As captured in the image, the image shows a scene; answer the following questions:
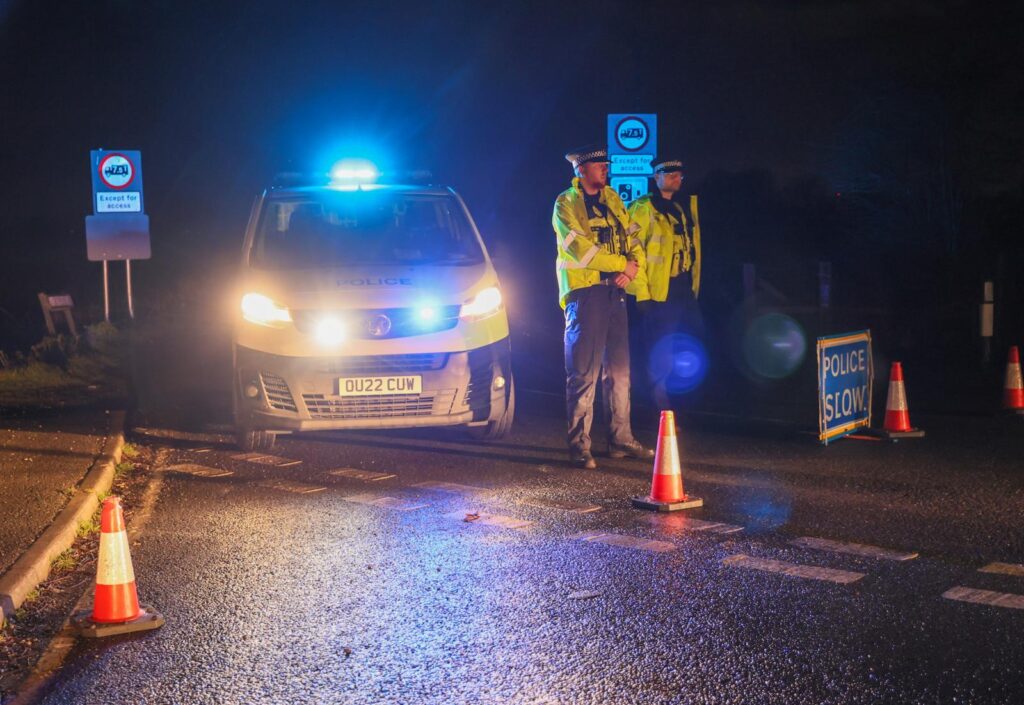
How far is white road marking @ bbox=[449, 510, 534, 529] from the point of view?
22.8ft

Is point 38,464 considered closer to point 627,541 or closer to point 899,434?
point 627,541

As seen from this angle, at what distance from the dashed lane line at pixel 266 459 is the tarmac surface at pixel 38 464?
1083 millimetres

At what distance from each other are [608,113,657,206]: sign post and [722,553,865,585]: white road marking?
11.8 m

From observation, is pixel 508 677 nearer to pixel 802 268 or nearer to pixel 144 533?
pixel 144 533

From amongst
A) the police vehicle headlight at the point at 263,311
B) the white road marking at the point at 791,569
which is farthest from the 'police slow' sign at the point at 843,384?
the police vehicle headlight at the point at 263,311

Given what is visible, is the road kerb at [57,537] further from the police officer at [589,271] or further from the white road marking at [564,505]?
the police officer at [589,271]

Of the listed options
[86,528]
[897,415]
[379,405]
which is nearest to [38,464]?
[86,528]

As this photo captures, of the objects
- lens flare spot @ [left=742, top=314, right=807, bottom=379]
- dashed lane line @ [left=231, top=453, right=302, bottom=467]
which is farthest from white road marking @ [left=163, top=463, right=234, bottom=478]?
lens flare spot @ [left=742, top=314, right=807, bottom=379]

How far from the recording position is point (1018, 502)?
738 cm

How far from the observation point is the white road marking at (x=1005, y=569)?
5707mm

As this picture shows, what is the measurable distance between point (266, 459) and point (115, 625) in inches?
169

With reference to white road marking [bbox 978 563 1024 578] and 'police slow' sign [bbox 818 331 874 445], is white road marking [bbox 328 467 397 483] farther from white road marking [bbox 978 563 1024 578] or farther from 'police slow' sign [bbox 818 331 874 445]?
white road marking [bbox 978 563 1024 578]

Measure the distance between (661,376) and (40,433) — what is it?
16.9ft

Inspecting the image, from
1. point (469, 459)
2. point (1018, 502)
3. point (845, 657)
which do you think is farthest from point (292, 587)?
point (1018, 502)
